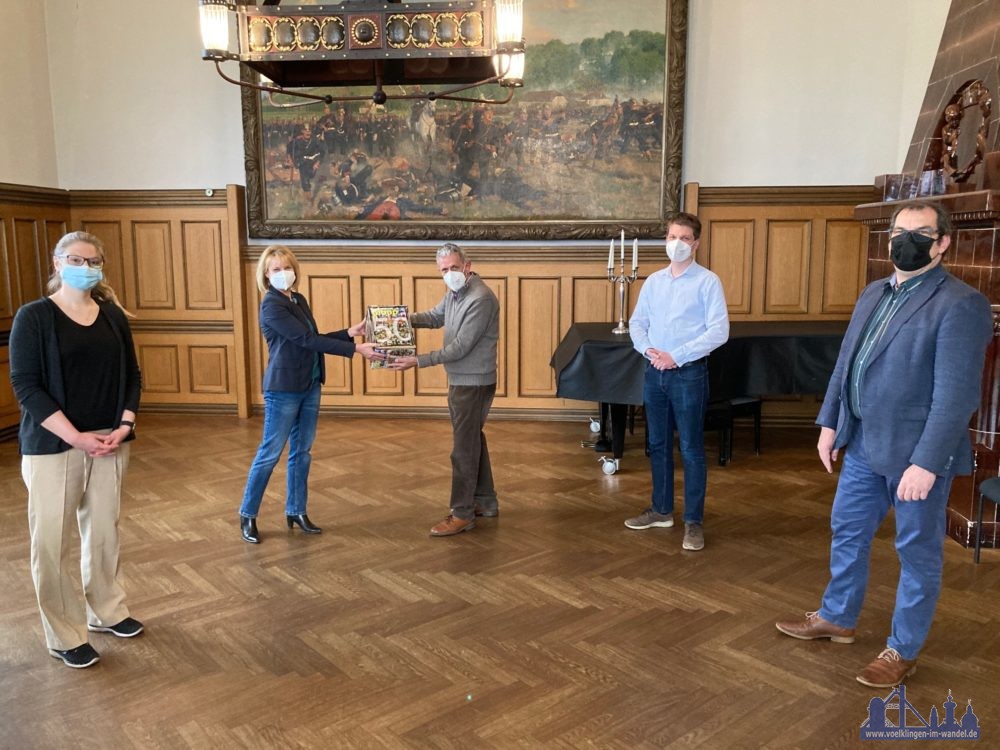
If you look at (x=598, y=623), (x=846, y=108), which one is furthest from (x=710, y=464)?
(x=846, y=108)

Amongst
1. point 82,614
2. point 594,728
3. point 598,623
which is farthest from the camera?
point 598,623

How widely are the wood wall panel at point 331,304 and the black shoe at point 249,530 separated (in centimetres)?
333

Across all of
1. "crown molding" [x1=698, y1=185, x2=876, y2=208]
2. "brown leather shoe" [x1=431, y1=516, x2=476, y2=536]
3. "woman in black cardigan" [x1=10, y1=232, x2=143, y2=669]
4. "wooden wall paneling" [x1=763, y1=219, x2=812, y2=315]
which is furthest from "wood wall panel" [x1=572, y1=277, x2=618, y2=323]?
"woman in black cardigan" [x1=10, y1=232, x2=143, y2=669]

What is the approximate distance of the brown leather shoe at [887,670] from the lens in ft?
9.74

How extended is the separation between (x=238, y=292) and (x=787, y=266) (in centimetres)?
503

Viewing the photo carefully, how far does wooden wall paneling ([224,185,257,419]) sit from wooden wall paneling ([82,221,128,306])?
994mm

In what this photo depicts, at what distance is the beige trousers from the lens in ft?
9.94

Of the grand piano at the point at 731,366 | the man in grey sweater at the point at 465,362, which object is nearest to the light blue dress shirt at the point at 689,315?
the man in grey sweater at the point at 465,362

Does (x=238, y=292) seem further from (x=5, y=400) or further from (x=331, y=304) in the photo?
(x=5, y=400)

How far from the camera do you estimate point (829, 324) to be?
6.60 meters

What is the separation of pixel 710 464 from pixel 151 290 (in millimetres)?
5414

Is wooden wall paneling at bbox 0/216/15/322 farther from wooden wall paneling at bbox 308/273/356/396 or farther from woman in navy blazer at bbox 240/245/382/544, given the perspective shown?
woman in navy blazer at bbox 240/245/382/544

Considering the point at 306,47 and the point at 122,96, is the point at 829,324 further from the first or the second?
the point at 122,96

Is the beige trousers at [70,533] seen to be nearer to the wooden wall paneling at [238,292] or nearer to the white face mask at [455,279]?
the white face mask at [455,279]
